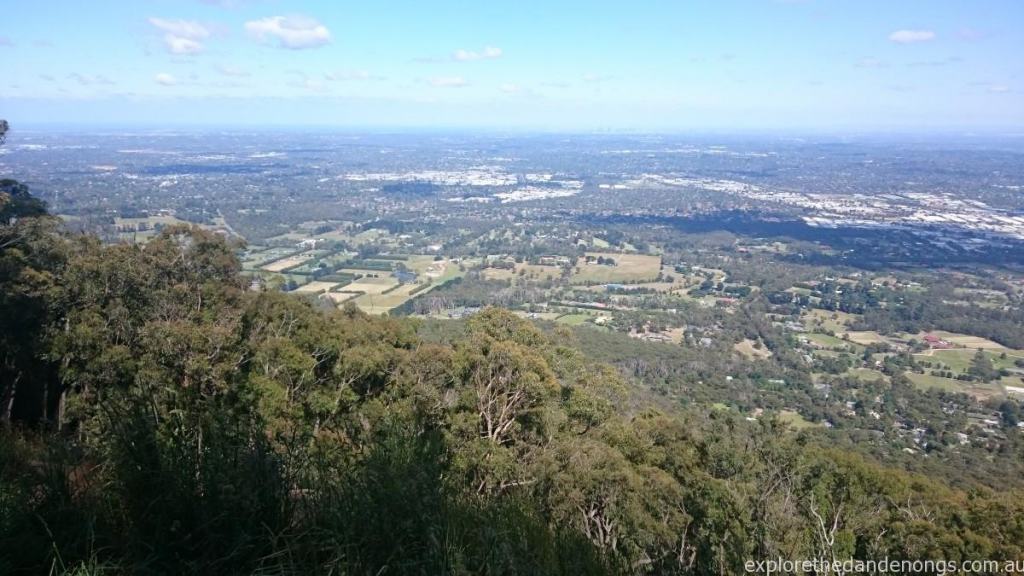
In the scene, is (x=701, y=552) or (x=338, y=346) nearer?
(x=701, y=552)

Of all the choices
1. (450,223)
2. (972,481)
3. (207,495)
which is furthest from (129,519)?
(450,223)

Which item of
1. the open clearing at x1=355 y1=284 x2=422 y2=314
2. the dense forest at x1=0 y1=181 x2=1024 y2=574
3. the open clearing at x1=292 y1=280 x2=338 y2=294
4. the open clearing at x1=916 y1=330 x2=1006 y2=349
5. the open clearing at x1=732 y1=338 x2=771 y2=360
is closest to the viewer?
the dense forest at x1=0 y1=181 x2=1024 y2=574

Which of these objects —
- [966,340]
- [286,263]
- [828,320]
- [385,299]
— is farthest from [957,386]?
[286,263]

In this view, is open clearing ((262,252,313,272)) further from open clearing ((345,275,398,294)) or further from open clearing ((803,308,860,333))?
open clearing ((803,308,860,333))

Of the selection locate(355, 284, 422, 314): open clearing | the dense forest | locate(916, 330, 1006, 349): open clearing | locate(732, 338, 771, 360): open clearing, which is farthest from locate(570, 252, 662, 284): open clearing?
the dense forest

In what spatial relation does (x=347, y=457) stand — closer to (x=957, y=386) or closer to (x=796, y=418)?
(x=796, y=418)

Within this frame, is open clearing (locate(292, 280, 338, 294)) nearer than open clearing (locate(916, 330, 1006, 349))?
No

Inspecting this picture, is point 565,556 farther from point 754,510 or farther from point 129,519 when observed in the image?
point 754,510

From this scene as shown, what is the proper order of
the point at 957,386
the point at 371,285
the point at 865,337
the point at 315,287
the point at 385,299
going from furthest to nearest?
1. the point at 371,285
2. the point at 315,287
3. the point at 385,299
4. the point at 865,337
5. the point at 957,386
